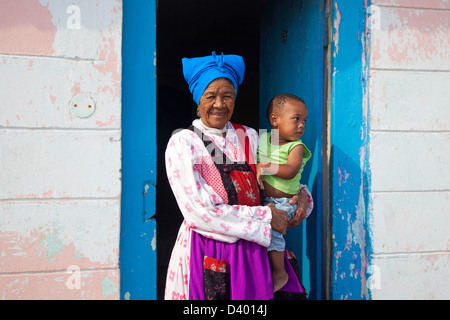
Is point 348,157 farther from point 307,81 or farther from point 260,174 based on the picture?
point 260,174

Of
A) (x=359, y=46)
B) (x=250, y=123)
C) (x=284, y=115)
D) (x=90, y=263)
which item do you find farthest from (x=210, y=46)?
(x=90, y=263)

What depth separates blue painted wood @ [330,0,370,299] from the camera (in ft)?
9.14

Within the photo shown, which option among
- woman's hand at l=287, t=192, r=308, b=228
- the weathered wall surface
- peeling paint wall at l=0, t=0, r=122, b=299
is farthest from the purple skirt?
the weathered wall surface

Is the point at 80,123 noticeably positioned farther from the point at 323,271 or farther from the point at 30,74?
the point at 323,271

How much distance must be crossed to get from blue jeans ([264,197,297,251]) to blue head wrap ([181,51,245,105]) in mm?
671

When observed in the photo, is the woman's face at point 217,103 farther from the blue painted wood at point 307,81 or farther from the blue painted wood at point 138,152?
the blue painted wood at point 307,81

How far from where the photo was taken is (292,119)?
2.44 m

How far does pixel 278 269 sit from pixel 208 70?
3.62ft

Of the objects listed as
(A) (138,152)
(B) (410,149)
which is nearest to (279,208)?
(A) (138,152)

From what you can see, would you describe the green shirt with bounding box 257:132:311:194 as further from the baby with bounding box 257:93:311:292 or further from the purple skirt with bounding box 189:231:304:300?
the purple skirt with bounding box 189:231:304:300

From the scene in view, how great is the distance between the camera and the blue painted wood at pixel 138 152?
249 centimetres

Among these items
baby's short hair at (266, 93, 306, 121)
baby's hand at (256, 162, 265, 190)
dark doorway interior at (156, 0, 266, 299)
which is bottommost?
baby's hand at (256, 162, 265, 190)

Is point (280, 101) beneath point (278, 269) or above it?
above

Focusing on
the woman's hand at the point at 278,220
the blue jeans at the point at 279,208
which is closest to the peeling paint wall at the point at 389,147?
the blue jeans at the point at 279,208
